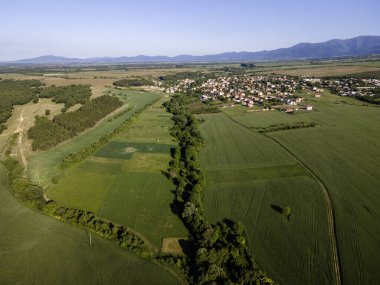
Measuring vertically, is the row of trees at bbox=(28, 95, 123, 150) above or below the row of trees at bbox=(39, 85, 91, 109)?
below

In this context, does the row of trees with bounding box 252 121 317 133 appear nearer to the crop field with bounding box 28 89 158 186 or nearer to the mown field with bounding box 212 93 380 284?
the mown field with bounding box 212 93 380 284

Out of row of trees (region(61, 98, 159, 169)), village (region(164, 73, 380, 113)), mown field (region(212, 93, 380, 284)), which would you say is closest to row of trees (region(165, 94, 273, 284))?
mown field (region(212, 93, 380, 284))

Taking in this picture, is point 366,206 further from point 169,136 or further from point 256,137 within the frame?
point 169,136

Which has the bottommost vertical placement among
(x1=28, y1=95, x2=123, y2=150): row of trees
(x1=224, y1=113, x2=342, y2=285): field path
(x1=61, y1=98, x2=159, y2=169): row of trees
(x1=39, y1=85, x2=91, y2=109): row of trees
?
(x1=224, y1=113, x2=342, y2=285): field path

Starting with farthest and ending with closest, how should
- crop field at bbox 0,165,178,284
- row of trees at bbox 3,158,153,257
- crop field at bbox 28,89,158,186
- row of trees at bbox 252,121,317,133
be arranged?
row of trees at bbox 252,121,317,133, crop field at bbox 28,89,158,186, row of trees at bbox 3,158,153,257, crop field at bbox 0,165,178,284

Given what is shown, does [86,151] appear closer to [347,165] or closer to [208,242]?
[208,242]

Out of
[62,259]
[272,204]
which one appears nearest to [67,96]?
[62,259]

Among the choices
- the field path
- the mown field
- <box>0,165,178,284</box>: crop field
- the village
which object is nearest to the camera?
the field path

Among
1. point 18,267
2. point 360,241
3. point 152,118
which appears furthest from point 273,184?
point 152,118
